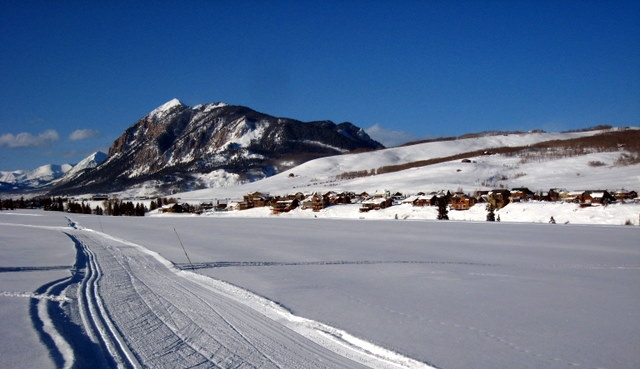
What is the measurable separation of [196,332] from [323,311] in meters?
1.88

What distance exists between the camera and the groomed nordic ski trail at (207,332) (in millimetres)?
5172

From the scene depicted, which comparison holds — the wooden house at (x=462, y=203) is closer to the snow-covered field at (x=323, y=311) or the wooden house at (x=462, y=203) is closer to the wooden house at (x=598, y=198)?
the wooden house at (x=598, y=198)

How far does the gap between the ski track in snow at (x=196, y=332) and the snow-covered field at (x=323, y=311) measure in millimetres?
22

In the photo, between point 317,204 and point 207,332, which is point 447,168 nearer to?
point 317,204

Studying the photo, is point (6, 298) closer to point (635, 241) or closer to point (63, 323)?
point (63, 323)

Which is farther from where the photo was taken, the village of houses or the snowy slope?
the snowy slope

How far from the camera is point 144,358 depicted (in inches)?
205

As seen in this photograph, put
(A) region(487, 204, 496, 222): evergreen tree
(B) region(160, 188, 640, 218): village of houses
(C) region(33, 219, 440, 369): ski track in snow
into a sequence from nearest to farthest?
1. (C) region(33, 219, 440, 369): ski track in snow
2. (A) region(487, 204, 496, 222): evergreen tree
3. (B) region(160, 188, 640, 218): village of houses

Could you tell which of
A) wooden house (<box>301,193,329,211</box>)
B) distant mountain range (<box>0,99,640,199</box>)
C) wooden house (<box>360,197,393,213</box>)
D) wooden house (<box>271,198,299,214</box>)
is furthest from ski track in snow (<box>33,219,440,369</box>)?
distant mountain range (<box>0,99,640,199</box>)

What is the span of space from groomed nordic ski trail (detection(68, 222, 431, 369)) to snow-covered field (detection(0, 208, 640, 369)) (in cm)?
2

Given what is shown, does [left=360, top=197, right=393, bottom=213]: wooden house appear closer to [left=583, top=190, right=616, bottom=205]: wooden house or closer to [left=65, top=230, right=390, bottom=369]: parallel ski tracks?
[left=583, top=190, right=616, bottom=205]: wooden house

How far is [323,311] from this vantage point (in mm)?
7207

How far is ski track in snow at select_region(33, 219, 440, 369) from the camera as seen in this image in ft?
16.9

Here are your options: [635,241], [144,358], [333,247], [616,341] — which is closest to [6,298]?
[144,358]
